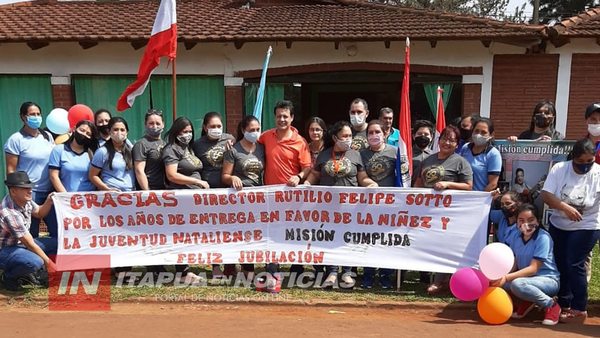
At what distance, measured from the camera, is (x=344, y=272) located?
594 cm

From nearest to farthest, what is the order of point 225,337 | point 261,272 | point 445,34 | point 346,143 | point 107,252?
1. point 225,337
2. point 346,143
3. point 107,252
4. point 261,272
5. point 445,34

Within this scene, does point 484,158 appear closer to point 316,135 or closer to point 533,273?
point 533,273

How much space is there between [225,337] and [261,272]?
1684 mm

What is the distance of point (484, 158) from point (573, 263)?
1.27 m

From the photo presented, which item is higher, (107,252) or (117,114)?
(117,114)

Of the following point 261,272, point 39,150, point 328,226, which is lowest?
point 261,272

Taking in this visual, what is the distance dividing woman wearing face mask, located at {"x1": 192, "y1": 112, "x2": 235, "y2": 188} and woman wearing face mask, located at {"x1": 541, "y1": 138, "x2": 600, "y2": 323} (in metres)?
3.16

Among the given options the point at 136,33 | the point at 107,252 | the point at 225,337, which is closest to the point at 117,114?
the point at 136,33

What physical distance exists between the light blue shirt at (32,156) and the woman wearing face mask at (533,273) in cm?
482

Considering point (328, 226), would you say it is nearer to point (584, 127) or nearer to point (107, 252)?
point (107, 252)

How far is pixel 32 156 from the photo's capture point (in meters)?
5.77

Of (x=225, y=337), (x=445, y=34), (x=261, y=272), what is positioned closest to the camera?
(x=225, y=337)

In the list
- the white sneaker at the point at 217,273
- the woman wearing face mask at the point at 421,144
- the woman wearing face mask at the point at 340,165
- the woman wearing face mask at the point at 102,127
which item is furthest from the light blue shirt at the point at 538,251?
the woman wearing face mask at the point at 102,127

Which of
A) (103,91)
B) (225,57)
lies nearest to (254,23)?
(225,57)
